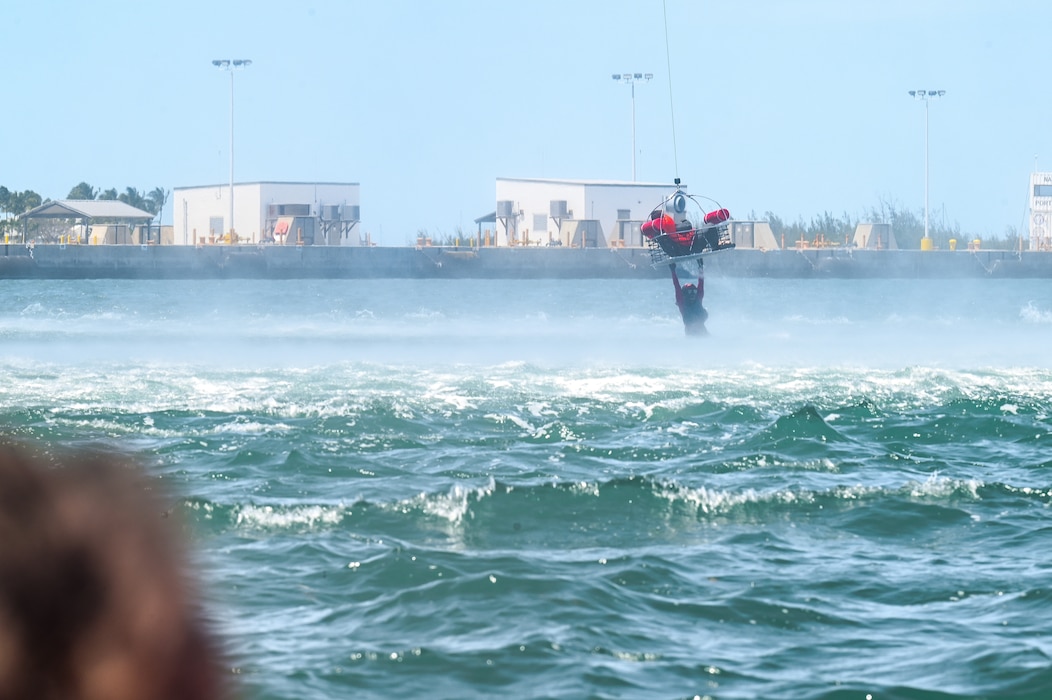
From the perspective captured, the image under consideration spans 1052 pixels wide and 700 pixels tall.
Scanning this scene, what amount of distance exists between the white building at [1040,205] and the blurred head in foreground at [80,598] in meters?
131

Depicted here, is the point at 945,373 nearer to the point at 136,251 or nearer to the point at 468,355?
the point at 468,355

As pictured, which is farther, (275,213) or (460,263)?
(275,213)

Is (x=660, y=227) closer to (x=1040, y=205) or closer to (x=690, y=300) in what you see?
(x=690, y=300)

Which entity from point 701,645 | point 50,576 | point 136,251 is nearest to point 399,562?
point 701,645

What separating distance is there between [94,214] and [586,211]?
37.0 meters

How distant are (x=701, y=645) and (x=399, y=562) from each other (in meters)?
2.67

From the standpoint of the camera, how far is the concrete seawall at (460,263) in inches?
3652

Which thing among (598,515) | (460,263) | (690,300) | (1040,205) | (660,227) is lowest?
(598,515)

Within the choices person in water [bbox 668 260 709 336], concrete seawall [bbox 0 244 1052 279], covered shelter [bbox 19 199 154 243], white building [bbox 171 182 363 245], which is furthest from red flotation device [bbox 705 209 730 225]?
covered shelter [bbox 19 199 154 243]

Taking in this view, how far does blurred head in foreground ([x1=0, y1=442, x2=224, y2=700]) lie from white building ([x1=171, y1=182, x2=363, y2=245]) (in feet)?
328

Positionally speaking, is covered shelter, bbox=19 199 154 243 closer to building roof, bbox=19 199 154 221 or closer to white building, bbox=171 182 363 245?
building roof, bbox=19 199 154 221

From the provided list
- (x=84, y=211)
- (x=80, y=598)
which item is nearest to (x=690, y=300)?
(x=80, y=598)

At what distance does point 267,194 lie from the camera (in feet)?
339

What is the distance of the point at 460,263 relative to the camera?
100m
